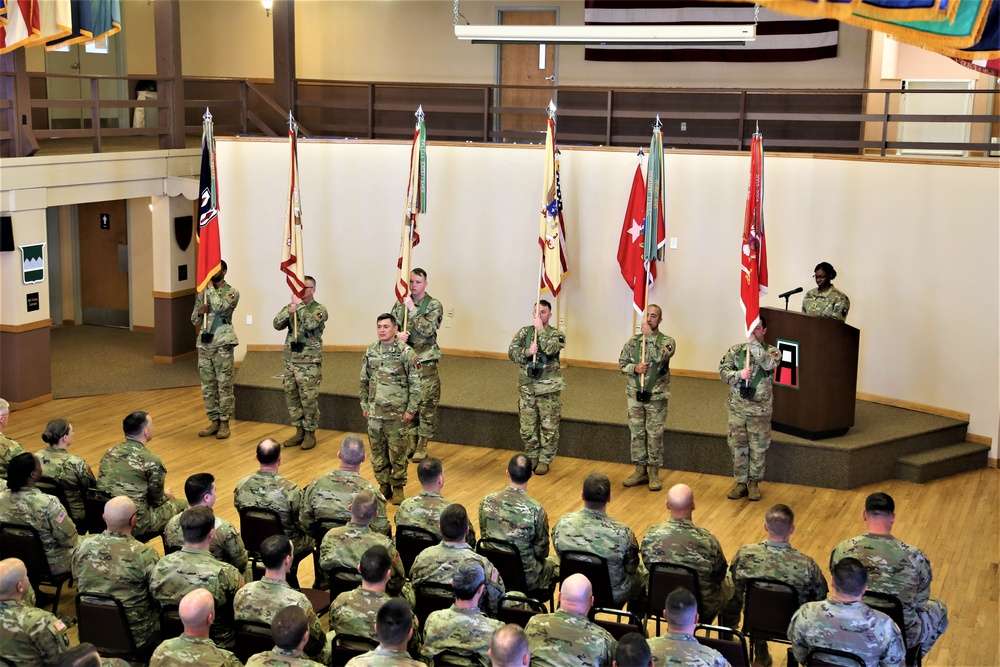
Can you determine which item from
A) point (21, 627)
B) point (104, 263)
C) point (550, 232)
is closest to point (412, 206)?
point (550, 232)

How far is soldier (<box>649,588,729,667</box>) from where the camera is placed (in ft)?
14.9

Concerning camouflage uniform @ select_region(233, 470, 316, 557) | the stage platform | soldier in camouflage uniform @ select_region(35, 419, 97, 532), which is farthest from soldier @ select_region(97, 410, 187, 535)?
the stage platform

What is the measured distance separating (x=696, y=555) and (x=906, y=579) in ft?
3.56

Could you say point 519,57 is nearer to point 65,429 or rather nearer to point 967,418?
point 967,418

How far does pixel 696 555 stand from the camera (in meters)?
5.88

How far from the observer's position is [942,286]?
1057 cm

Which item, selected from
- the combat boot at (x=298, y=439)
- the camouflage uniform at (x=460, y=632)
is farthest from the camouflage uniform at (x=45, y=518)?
the combat boot at (x=298, y=439)

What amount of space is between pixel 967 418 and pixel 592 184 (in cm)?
462

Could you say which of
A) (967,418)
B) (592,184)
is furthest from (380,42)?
(967,418)

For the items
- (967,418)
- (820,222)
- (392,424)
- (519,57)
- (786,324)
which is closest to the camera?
(392,424)

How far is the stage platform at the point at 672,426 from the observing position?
380 inches

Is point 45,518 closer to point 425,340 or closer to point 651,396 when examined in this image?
point 425,340

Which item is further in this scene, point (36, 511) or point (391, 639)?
point (36, 511)

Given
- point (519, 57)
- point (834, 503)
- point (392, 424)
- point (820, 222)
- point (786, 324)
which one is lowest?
point (834, 503)
